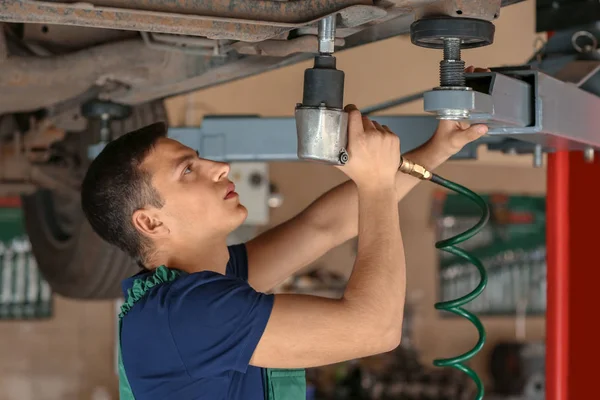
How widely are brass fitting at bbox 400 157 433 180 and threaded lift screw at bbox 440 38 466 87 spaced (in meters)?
0.12

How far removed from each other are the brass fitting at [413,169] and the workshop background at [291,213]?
9.34 feet

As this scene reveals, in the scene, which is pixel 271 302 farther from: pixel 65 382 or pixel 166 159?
pixel 65 382

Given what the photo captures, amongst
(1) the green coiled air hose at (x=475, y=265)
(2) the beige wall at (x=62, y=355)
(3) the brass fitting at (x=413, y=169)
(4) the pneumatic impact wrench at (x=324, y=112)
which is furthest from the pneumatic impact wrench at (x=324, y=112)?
(2) the beige wall at (x=62, y=355)

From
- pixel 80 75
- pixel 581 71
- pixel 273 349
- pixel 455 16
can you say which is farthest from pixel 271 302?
pixel 80 75

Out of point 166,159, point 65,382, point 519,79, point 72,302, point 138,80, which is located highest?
point 138,80

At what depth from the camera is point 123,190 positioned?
137cm

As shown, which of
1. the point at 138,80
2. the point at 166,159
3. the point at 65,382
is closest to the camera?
the point at 166,159

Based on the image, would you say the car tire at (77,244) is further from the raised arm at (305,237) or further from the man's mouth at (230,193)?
the man's mouth at (230,193)

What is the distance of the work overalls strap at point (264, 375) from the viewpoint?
1.30m

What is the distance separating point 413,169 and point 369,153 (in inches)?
4.1

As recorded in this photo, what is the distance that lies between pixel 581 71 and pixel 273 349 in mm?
719

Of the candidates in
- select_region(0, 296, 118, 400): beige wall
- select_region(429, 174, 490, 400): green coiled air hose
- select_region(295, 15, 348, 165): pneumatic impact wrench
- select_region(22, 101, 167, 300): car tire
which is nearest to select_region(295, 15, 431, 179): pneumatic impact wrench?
select_region(295, 15, 348, 165): pneumatic impact wrench

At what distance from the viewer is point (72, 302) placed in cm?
512

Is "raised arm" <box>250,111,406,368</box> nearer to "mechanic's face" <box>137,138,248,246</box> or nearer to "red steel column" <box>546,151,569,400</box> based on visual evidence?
"mechanic's face" <box>137,138,248,246</box>
